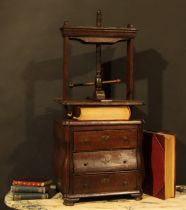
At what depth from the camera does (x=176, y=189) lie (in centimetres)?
217

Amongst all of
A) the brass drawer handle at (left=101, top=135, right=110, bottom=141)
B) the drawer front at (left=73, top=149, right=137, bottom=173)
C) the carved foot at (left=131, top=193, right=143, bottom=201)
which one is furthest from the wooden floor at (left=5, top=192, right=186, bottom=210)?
the brass drawer handle at (left=101, top=135, right=110, bottom=141)

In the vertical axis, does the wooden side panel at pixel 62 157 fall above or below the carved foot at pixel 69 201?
above

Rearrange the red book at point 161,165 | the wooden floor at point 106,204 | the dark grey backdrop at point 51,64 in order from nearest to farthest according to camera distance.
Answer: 1. the wooden floor at point 106,204
2. the red book at point 161,165
3. the dark grey backdrop at point 51,64

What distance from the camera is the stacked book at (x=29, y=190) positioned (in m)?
1.91

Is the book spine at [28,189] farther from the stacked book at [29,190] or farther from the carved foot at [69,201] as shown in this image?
the carved foot at [69,201]

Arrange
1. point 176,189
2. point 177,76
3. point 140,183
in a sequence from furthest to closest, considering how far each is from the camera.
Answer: point 177,76 → point 176,189 → point 140,183

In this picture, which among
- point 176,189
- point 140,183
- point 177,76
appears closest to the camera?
point 140,183

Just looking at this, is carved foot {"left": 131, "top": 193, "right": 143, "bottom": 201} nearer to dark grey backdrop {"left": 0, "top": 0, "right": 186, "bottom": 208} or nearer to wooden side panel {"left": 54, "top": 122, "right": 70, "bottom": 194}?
wooden side panel {"left": 54, "top": 122, "right": 70, "bottom": 194}

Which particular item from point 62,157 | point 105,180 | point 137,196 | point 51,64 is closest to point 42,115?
point 51,64

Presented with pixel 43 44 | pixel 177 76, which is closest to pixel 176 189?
pixel 177 76

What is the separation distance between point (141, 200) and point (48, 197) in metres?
0.41

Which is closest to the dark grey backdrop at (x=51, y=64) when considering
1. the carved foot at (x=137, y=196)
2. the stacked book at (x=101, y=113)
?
the stacked book at (x=101, y=113)

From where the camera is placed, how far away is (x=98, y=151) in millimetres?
1884

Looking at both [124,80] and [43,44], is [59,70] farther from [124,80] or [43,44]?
[124,80]
